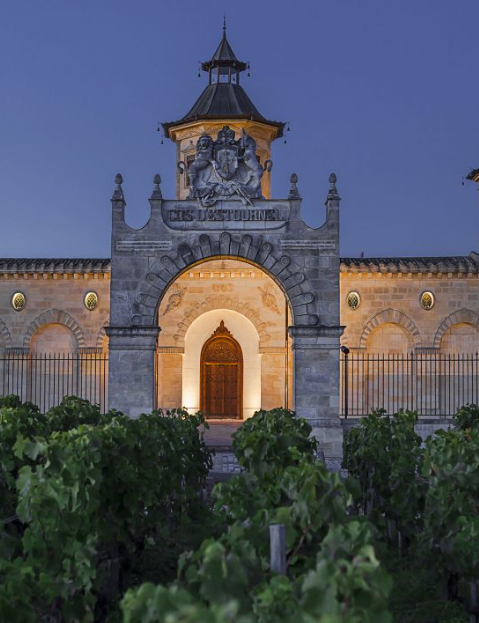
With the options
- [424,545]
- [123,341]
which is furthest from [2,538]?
[123,341]

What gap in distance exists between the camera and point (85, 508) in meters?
7.39

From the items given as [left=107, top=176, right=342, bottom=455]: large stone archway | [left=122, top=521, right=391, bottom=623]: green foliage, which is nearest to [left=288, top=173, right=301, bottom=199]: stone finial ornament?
[left=107, top=176, right=342, bottom=455]: large stone archway

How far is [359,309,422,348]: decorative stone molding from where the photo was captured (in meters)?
25.1

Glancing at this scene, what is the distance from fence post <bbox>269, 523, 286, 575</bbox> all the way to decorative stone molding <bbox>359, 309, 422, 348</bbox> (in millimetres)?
20517

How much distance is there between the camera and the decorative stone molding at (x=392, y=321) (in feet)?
82.2

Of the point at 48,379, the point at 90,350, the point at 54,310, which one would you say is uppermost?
the point at 54,310

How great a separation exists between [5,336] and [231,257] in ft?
31.8

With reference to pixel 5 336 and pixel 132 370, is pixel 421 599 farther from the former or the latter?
pixel 5 336

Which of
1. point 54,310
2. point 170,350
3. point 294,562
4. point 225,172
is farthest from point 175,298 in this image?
point 294,562

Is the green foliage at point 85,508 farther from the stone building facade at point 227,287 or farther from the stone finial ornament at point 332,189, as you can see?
the stone finial ornament at point 332,189

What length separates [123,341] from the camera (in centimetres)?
1877

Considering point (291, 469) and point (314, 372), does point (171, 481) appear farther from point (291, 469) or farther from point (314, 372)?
point (314, 372)

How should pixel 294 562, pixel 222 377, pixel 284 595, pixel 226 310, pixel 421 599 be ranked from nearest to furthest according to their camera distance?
pixel 284 595 → pixel 294 562 → pixel 421 599 → pixel 226 310 → pixel 222 377

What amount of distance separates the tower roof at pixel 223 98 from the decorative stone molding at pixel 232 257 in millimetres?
9768
